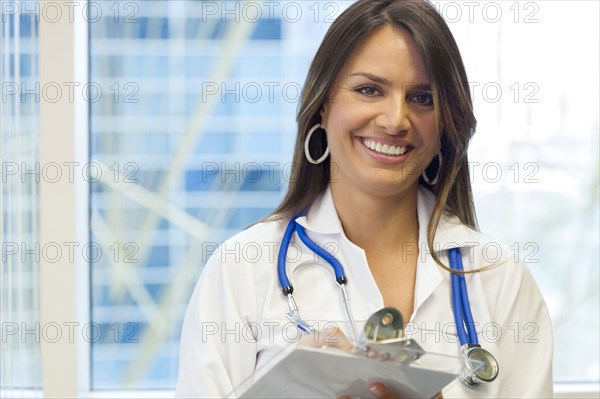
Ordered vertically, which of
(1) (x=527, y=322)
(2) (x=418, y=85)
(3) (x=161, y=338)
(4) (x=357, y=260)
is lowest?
(3) (x=161, y=338)

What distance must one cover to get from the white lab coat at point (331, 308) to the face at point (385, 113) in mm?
141

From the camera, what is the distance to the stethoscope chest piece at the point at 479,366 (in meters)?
1.47

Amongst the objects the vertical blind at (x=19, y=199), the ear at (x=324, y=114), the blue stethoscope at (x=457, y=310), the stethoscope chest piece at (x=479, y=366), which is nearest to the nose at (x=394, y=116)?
the ear at (x=324, y=114)

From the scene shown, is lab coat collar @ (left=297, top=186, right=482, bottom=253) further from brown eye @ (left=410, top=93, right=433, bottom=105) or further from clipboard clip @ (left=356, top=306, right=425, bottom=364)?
clipboard clip @ (left=356, top=306, right=425, bottom=364)

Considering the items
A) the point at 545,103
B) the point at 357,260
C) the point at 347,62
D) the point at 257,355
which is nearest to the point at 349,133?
the point at 347,62

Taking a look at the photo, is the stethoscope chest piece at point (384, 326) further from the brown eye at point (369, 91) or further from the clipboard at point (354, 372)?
the brown eye at point (369, 91)

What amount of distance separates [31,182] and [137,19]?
1.83ft

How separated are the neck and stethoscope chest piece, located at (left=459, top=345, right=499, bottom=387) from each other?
29 cm

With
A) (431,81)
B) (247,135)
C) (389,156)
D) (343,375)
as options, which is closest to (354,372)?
(343,375)

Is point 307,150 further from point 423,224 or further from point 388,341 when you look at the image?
point 388,341

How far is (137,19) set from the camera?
7.89 ft

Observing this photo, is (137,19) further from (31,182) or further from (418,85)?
(418,85)

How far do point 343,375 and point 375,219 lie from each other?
1.78 ft

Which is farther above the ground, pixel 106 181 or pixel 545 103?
pixel 545 103
